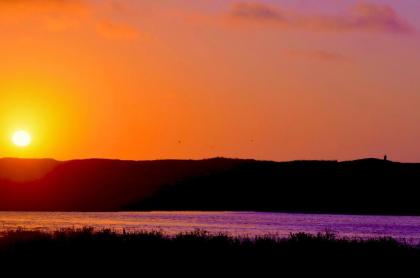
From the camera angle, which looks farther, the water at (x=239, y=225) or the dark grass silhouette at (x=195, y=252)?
the water at (x=239, y=225)

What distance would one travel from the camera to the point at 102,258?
4078 centimetres

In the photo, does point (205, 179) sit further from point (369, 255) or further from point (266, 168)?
point (369, 255)

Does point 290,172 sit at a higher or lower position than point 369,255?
higher

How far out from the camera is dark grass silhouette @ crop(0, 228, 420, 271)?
39.6 metres

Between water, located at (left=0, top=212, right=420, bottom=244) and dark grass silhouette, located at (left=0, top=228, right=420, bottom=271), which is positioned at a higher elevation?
water, located at (left=0, top=212, right=420, bottom=244)

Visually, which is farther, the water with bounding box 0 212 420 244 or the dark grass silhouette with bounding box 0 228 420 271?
the water with bounding box 0 212 420 244

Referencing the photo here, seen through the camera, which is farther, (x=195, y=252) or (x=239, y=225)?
(x=239, y=225)

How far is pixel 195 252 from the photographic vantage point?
41.6 m

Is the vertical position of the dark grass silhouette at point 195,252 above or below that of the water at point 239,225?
below

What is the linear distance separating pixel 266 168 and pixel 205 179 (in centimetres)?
1074

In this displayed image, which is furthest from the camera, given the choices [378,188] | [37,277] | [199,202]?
→ [199,202]

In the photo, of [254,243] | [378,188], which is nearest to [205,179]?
[378,188]

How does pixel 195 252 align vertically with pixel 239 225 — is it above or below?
below

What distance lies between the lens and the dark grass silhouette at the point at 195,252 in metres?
39.6
